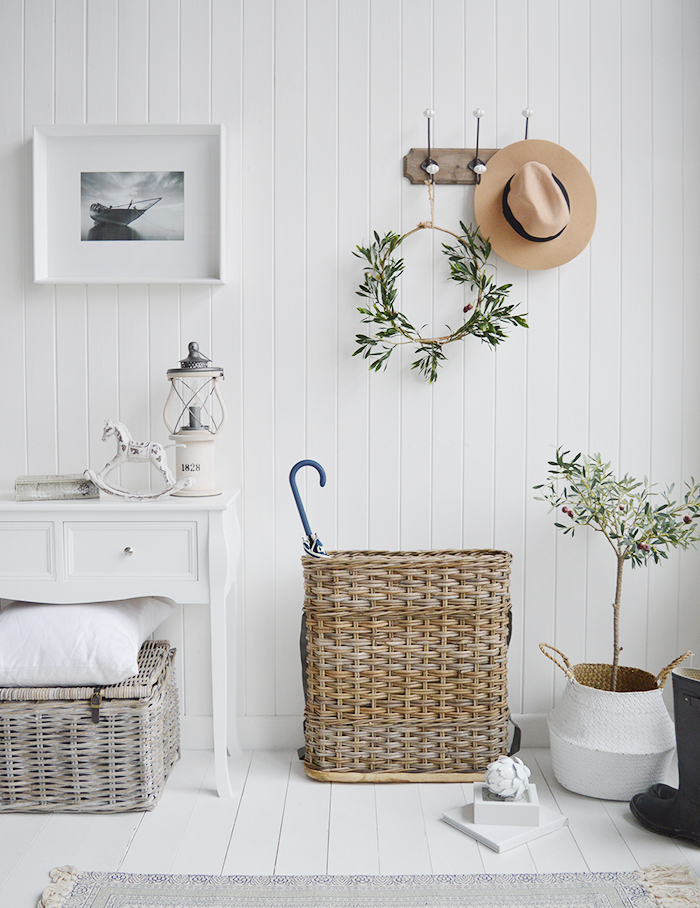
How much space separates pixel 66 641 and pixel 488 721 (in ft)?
3.82

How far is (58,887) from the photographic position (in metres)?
1.66

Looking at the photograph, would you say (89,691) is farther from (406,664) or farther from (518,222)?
(518,222)

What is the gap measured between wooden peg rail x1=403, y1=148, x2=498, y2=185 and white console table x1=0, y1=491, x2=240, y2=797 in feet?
3.87

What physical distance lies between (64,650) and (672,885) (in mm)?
1511

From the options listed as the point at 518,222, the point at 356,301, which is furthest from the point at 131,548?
the point at 518,222

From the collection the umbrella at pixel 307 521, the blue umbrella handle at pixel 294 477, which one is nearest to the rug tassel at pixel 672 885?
the umbrella at pixel 307 521

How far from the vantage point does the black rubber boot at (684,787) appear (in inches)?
71.4

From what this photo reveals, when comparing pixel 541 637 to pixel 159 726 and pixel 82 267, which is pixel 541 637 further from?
pixel 82 267

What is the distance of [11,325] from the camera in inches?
94.7

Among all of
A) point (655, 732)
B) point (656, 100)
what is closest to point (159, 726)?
point (655, 732)

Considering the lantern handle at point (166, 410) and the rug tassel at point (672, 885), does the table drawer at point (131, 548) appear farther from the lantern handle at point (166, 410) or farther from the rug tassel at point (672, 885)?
the rug tassel at point (672, 885)

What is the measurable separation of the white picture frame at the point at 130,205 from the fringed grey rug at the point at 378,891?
162 centimetres

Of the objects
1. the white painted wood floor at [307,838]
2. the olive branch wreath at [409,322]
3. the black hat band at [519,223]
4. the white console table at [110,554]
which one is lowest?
the white painted wood floor at [307,838]

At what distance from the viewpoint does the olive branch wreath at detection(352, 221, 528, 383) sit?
2326mm
